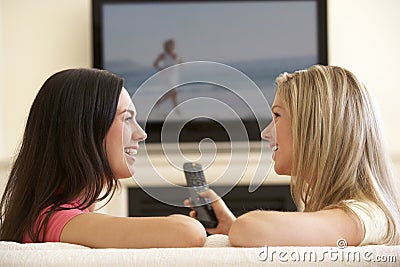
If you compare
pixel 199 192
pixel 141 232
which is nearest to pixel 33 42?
pixel 199 192

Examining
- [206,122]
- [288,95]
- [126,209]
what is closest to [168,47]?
[206,122]

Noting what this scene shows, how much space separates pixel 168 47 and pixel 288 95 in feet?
9.53

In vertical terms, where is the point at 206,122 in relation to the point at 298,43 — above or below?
below

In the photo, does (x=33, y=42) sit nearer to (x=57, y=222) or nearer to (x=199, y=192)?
(x=199, y=192)

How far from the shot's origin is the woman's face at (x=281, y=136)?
1607mm

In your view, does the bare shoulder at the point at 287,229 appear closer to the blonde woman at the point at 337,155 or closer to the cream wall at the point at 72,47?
the blonde woman at the point at 337,155

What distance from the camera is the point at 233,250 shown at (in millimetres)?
994

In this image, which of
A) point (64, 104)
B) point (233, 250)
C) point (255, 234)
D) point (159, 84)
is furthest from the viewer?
point (159, 84)

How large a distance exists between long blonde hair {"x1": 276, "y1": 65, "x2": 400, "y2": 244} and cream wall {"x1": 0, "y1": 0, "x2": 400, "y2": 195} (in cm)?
305

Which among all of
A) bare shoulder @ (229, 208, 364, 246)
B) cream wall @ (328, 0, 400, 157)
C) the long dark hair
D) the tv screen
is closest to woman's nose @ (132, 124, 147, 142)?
the long dark hair

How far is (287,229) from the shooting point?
1.20 meters

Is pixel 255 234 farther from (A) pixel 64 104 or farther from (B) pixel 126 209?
(B) pixel 126 209

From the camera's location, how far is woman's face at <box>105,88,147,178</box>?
1.46 metres

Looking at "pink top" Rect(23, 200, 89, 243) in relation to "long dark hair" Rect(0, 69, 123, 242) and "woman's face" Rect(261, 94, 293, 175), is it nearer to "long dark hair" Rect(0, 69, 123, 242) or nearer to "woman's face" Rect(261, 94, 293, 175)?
"long dark hair" Rect(0, 69, 123, 242)
